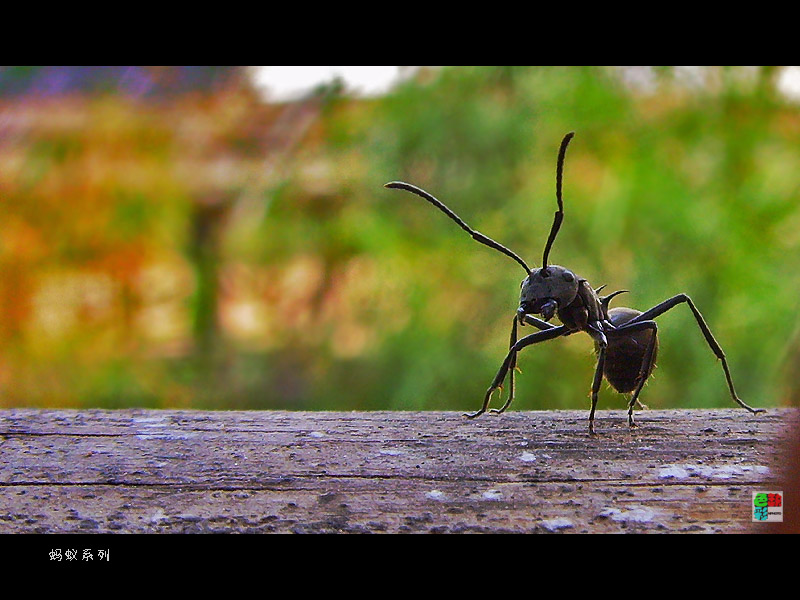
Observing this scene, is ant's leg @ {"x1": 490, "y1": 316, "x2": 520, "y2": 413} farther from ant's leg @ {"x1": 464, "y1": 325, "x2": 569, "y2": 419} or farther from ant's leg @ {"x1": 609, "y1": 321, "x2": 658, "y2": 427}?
ant's leg @ {"x1": 609, "y1": 321, "x2": 658, "y2": 427}

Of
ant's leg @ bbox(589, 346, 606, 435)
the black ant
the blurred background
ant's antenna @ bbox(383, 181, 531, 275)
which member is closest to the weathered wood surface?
ant's leg @ bbox(589, 346, 606, 435)

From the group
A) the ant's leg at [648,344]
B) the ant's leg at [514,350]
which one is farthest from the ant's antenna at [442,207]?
the ant's leg at [648,344]

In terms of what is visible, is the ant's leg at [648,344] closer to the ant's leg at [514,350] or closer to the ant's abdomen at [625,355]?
the ant's abdomen at [625,355]

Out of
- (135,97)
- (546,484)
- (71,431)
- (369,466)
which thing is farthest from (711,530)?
(135,97)

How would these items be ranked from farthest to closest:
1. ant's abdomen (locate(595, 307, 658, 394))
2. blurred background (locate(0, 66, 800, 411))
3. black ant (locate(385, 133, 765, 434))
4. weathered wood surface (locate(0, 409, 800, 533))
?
1. blurred background (locate(0, 66, 800, 411))
2. ant's abdomen (locate(595, 307, 658, 394))
3. black ant (locate(385, 133, 765, 434))
4. weathered wood surface (locate(0, 409, 800, 533))

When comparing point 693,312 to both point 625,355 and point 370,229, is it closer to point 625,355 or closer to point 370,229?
point 625,355

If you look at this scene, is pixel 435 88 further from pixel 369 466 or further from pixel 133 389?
pixel 369 466
